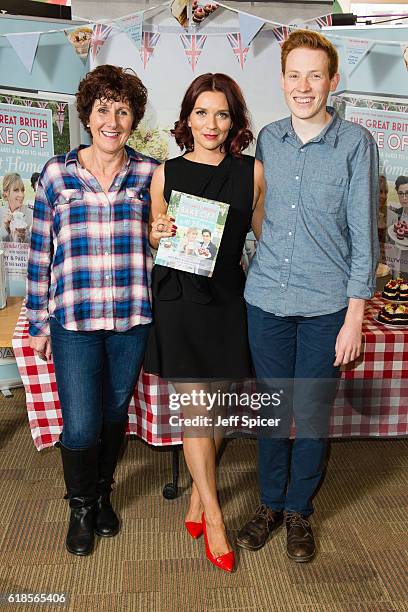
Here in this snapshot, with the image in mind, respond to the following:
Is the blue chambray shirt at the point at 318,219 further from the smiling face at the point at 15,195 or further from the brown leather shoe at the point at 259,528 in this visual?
the smiling face at the point at 15,195

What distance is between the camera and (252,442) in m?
3.04

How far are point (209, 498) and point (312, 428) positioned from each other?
404mm

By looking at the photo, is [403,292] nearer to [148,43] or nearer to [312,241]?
[312,241]

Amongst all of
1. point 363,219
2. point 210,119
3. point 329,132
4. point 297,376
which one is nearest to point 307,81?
point 329,132

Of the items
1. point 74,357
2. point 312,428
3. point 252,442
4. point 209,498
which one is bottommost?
point 252,442

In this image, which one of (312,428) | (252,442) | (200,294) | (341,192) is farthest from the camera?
(252,442)

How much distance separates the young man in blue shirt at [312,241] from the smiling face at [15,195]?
167cm

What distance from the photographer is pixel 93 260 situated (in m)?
1.95

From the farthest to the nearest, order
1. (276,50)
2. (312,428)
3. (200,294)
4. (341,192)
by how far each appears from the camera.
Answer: (276,50) < (312,428) < (200,294) < (341,192)

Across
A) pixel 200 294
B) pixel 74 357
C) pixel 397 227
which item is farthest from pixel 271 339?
pixel 397 227

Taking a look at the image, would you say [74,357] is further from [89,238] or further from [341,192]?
[341,192]

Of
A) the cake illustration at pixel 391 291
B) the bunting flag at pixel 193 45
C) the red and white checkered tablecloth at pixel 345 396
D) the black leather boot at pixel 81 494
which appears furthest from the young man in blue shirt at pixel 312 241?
the bunting flag at pixel 193 45

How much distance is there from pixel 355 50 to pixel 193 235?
6.35 feet

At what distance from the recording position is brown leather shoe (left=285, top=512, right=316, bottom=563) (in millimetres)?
2205
